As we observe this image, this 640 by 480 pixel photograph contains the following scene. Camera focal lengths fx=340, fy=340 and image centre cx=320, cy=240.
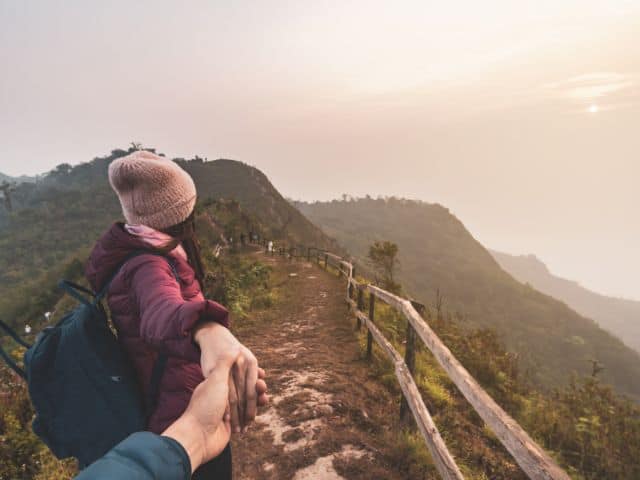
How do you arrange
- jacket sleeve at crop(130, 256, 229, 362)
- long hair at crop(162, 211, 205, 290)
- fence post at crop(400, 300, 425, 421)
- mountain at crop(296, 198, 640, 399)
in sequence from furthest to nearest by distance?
mountain at crop(296, 198, 640, 399) → fence post at crop(400, 300, 425, 421) → long hair at crop(162, 211, 205, 290) → jacket sleeve at crop(130, 256, 229, 362)

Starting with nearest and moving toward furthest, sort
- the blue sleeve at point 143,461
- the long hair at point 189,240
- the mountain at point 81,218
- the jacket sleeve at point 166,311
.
→ 1. the blue sleeve at point 143,461
2. the jacket sleeve at point 166,311
3. the long hair at point 189,240
4. the mountain at point 81,218

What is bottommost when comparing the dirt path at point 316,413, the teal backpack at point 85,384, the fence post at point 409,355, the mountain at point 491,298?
the mountain at point 491,298

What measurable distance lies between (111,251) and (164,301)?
1.40 ft

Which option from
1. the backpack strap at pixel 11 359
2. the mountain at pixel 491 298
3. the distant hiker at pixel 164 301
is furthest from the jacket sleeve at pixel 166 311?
the mountain at pixel 491 298

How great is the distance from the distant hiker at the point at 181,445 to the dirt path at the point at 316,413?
10.8 feet

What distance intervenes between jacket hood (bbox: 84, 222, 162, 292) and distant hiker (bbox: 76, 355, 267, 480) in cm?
80

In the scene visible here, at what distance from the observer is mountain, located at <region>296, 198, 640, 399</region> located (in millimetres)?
70000

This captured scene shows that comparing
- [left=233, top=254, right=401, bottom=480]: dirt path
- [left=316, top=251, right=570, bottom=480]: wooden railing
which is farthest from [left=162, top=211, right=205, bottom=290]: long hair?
[left=233, top=254, right=401, bottom=480]: dirt path

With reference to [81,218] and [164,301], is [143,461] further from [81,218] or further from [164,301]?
[81,218]

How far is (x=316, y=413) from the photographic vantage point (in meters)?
4.54

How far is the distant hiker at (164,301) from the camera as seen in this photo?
977 mm

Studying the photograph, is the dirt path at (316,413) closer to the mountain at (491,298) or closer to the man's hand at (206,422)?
the man's hand at (206,422)

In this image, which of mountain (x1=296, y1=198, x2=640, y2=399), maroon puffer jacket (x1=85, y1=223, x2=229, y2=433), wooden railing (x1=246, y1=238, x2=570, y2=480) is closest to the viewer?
maroon puffer jacket (x1=85, y1=223, x2=229, y2=433)

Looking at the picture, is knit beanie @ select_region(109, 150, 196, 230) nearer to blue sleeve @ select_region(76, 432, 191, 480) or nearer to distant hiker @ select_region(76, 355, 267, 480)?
distant hiker @ select_region(76, 355, 267, 480)
